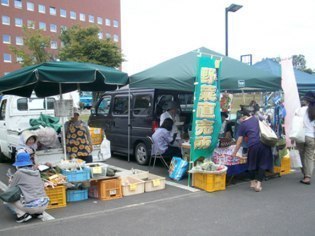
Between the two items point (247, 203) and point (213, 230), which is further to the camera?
point (247, 203)

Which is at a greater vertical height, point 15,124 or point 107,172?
point 15,124

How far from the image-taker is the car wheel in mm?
8873

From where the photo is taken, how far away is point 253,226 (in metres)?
4.64

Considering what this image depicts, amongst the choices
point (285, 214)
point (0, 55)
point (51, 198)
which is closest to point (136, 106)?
point (51, 198)

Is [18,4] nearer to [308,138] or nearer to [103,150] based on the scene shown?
[103,150]

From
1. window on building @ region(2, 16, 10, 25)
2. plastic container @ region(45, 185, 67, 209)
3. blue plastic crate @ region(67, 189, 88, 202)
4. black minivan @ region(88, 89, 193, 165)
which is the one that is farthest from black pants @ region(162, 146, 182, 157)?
window on building @ region(2, 16, 10, 25)

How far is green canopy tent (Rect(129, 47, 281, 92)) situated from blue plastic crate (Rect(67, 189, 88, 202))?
2740 mm

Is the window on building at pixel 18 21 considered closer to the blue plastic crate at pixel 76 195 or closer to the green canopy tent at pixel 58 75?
the green canopy tent at pixel 58 75

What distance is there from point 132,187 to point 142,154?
272 centimetres

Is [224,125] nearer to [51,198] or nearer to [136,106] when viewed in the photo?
[136,106]

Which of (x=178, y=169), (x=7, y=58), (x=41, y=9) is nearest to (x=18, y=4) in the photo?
(x=41, y=9)

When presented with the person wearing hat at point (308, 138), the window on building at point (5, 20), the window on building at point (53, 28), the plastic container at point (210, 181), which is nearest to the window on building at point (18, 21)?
the window on building at point (5, 20)

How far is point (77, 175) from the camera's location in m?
5.82

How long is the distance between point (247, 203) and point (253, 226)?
111 cm
